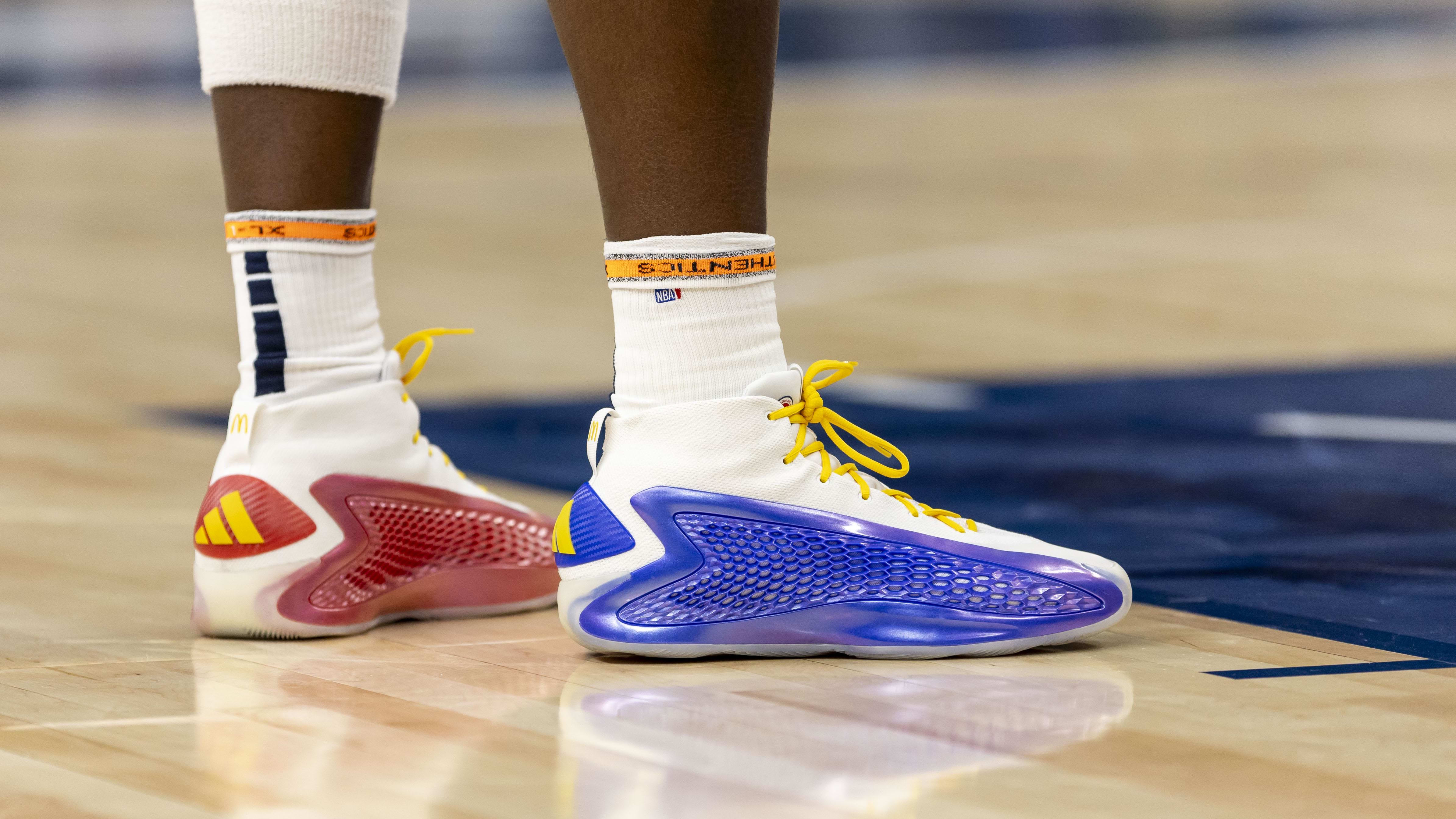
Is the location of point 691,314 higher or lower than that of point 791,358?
higher

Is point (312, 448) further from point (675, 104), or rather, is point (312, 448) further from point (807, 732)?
point (807, 732)

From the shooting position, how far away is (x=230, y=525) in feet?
3.66

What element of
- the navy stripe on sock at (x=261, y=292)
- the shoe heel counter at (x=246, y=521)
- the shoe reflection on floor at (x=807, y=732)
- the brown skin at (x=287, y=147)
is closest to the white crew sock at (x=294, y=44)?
the brown skin at (x=287, y=147)

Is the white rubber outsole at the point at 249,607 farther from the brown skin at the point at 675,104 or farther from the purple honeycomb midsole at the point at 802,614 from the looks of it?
the brown skin at the point at 675,104

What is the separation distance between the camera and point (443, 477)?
122 cm

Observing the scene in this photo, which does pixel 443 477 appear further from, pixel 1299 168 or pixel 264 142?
pixel 1299 168

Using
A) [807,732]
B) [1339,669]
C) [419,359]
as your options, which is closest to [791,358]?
[419,359]

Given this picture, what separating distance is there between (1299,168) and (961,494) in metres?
3.86

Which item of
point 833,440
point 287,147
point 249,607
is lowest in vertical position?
point 249,607

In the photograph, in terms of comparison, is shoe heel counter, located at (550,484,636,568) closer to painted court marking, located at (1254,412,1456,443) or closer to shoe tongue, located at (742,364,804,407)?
shoe tongue, located at (742,364,804,407)

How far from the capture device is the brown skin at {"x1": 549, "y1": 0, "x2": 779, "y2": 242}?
1005 millimetres

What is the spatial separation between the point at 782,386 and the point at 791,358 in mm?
1481

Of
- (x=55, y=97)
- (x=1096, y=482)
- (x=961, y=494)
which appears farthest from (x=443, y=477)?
(x=55, y=97)

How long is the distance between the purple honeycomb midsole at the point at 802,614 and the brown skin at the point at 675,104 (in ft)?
0.50
